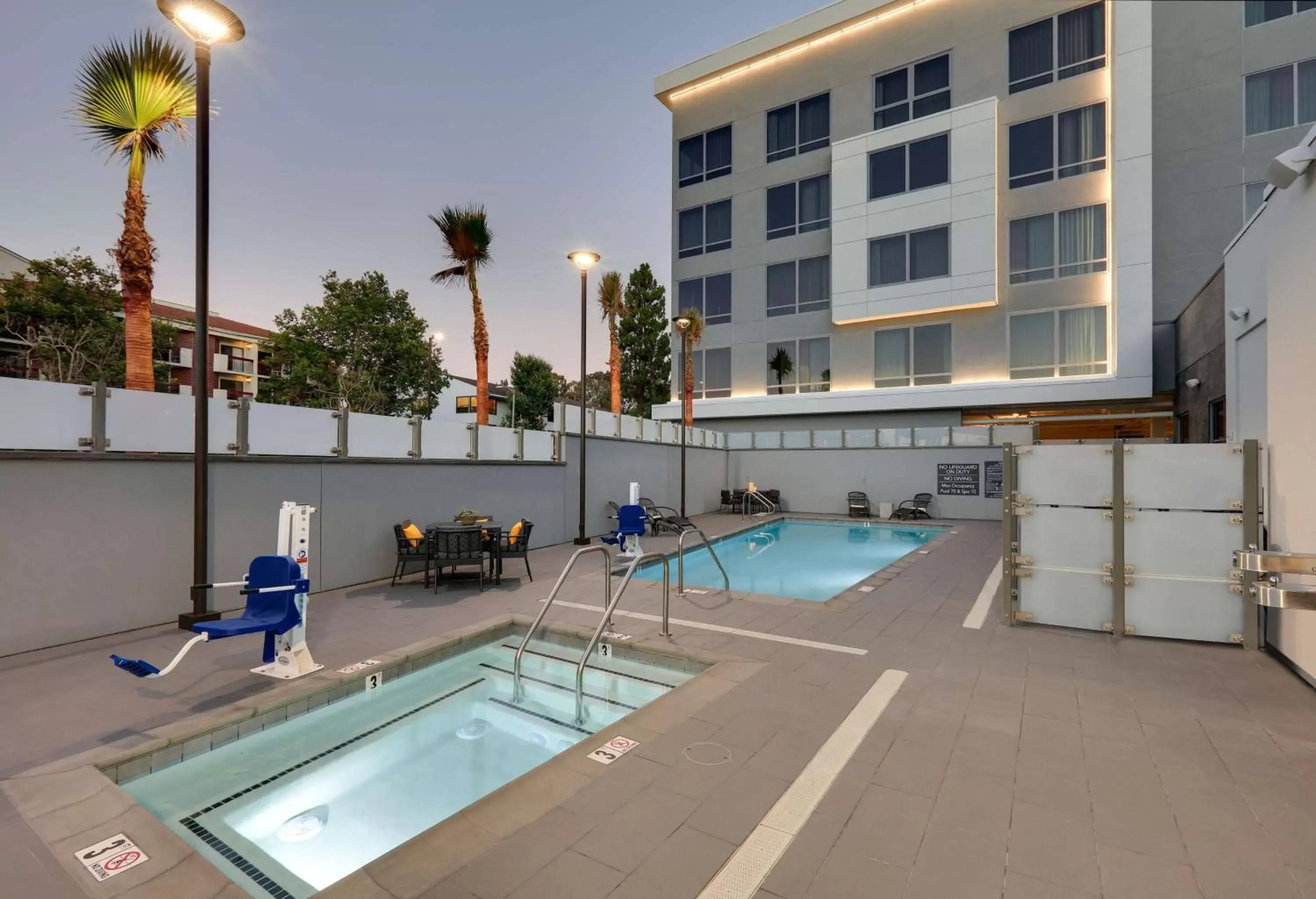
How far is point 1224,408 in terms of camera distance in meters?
9.10

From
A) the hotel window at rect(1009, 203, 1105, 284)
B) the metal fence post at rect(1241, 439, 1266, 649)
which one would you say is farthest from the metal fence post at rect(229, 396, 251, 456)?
the hotel window at rect(1009, 203, 1105, 284)

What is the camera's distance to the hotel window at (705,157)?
24797 mm

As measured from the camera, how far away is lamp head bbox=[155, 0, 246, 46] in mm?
4801

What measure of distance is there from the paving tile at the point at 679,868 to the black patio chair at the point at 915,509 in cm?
1635

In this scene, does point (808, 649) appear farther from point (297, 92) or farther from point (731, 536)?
point (297, 92)

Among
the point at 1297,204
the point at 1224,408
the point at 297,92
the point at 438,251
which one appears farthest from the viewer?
the point at 297,92

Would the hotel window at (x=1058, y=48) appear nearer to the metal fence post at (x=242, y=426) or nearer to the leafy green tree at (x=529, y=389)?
the metal fence post at (x=242, y=426)

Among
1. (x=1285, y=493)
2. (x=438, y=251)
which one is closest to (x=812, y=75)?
(x=438, y=251)

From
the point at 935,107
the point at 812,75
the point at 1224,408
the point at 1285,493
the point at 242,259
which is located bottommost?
the point at 1285,493

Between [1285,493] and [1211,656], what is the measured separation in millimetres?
1470

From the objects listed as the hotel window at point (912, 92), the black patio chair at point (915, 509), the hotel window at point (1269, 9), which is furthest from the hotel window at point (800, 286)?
the hotel window at point (1269, 9)

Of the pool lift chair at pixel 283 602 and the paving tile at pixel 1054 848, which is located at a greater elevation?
the pool lift chair at pixel 283 602

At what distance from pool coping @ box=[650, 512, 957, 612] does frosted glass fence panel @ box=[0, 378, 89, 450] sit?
18.4 ft

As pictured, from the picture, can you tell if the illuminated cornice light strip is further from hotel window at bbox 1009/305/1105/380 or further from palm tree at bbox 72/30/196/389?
palm tree at bbox 72/30/196/389
